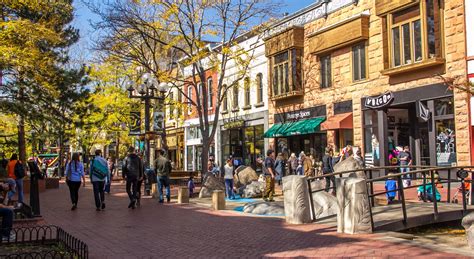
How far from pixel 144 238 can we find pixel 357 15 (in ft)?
52.8

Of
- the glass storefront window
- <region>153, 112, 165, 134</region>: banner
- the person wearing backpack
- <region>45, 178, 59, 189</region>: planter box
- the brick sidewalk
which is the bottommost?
the brick sidewalk

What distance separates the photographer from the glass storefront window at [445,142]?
18297 mm

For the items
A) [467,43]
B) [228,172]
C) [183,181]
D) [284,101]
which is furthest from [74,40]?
[467,43]

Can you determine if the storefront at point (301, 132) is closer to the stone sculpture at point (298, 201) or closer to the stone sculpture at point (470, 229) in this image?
the stone sculpture at point (298, 201)

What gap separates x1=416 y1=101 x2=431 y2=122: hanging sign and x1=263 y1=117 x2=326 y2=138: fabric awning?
5.82 metres

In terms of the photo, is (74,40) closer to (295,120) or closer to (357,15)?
(295,120)

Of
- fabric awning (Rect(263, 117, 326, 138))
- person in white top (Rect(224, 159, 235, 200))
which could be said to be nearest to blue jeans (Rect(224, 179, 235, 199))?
person in white top (Rect(224, 159, 235, 200))

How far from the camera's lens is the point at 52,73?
19.5 meters

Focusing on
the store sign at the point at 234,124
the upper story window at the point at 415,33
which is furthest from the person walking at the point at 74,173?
the store sign at the point at 234,124

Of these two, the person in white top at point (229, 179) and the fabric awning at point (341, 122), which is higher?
the fabric awning at point (341, 122)

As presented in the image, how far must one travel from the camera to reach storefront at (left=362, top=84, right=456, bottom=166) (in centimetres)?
1853

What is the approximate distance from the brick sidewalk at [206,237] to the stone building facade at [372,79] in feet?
25.2

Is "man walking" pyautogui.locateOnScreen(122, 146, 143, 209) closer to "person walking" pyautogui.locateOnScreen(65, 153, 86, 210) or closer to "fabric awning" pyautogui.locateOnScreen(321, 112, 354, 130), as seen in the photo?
"person walking" pyautogui.locateOnScreen(65, 153, 86, 210)

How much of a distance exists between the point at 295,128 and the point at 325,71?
3309 millimetres
